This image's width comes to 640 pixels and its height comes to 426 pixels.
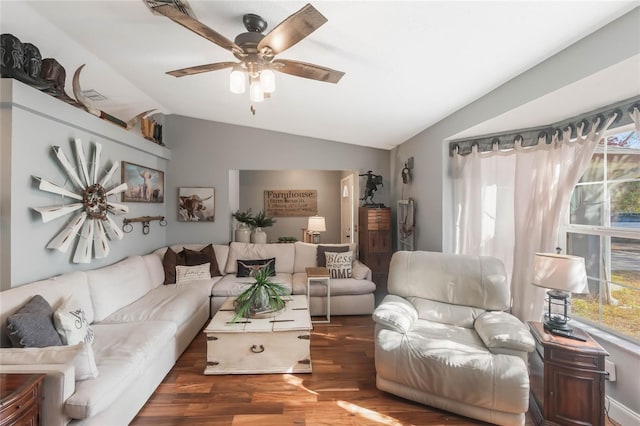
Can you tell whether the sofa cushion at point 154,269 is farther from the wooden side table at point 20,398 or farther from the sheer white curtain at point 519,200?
the sheer white curtain at point 519,200

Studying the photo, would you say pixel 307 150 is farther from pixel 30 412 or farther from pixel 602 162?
pixel 30 412

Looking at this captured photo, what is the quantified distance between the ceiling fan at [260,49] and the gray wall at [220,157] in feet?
8.51

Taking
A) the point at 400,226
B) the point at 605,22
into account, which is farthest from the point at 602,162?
the point at 400,226

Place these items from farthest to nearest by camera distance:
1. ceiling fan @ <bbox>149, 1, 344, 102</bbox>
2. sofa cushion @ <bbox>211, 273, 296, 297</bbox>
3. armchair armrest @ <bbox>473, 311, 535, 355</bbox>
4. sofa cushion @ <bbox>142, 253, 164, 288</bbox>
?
1. sofa cushion @ <bbox>211, 273, 296, 297</bbox>
2. sofa cushion @ <bbox>142, 253, 164, 288</bbox>
3. armchair armrest @ <bbox>473, 311, 535, 355</bbox>
4. ceiling fan @ <bbox>149, 1, 344, 102</bbox>

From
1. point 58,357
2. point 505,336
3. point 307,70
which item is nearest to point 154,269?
point 58,357

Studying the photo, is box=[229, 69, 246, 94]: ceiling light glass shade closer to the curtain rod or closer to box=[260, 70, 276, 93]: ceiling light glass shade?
box=[260, 70, 276, 93]: ceiling light glass shade

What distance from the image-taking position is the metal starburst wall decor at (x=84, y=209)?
90.4 inches

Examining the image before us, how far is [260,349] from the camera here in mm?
2330

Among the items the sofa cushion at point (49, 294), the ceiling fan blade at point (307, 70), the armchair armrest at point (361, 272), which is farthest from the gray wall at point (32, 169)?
the armchair armrest at point (361, 272)

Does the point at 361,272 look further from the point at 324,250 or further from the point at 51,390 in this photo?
the point at 51,390

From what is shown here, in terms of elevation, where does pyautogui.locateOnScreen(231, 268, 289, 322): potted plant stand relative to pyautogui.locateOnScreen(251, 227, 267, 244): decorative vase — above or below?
below

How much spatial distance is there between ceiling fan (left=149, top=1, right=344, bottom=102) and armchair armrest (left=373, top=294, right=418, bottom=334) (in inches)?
70.1

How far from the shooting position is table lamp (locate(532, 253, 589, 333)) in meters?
1.79

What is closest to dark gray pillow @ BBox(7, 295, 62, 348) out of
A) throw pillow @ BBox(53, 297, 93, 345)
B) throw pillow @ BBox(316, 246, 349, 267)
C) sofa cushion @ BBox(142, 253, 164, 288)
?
throw pillow @ BBox(53, 297, 93, 345)
